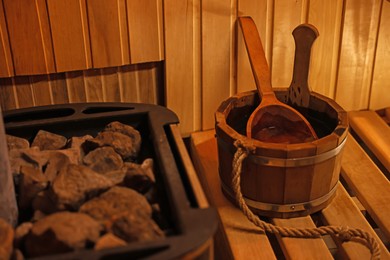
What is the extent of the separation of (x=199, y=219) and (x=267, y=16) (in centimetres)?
118

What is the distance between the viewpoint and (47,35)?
72.8 inches

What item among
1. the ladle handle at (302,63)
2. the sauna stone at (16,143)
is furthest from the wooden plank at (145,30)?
the sauna stone at (16,143)

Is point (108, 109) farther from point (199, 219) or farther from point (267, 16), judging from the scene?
point (267, 16)

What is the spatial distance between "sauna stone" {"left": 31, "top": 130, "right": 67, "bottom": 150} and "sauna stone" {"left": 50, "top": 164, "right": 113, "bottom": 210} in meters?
0.21

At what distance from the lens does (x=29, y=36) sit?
1.82 meters

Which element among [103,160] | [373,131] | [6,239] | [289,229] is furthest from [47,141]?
[373,131]

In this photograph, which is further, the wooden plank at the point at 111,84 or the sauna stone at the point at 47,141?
the wooden plank at the point at 111,84

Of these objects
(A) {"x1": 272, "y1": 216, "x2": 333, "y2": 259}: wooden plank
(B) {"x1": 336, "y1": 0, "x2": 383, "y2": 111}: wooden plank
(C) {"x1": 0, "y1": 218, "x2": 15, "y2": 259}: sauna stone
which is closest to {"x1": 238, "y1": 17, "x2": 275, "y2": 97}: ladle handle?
(B) {"x1": 336, "y1": 0, "x2": 383, "y2": 111}: wooden plank

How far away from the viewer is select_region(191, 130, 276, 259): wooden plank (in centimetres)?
166

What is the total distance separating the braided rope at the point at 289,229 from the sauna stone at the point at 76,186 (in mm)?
500

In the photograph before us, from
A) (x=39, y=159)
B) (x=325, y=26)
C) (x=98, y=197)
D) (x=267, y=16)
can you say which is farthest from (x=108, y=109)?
(x=325, y=26)

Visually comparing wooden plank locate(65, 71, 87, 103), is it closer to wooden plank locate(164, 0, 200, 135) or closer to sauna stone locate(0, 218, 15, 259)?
wooden plank locate(164, 0, 200, 135)

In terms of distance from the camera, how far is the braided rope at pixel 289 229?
164 cm

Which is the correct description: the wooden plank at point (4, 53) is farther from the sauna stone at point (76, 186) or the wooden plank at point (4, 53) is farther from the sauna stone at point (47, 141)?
the sauna stone at point (76, 186)
